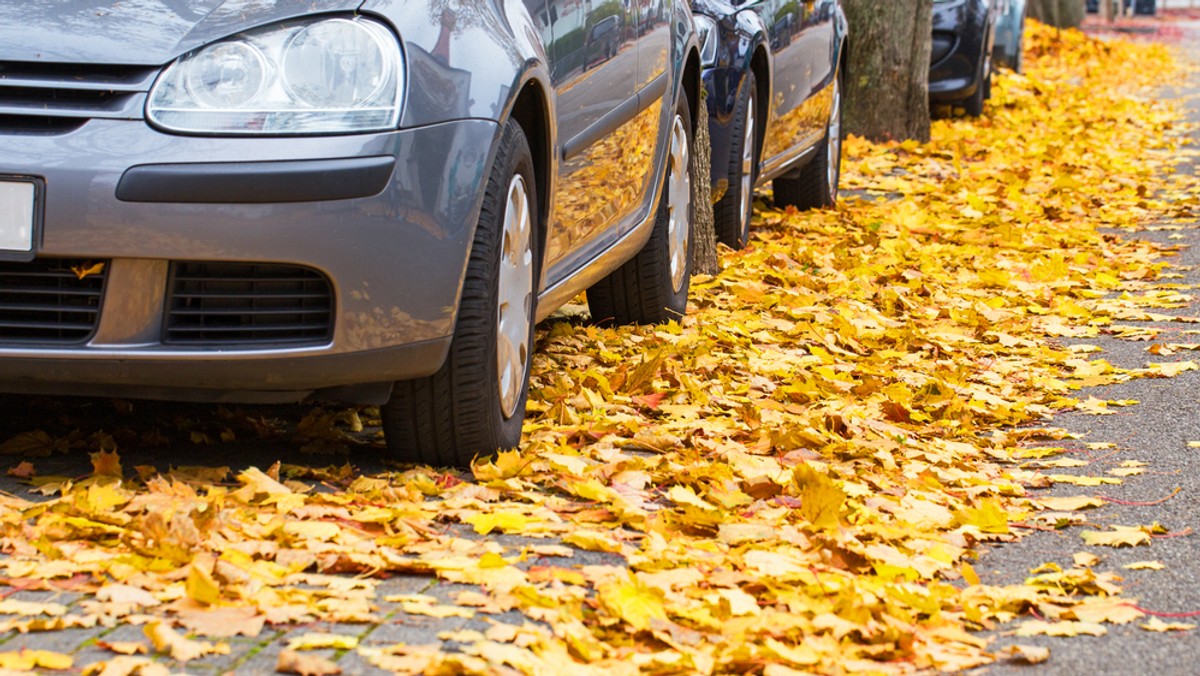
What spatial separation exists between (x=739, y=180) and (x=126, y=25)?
4.37m

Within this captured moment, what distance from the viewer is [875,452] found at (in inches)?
168

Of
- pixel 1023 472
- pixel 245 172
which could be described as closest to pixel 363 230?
pixel 245 172

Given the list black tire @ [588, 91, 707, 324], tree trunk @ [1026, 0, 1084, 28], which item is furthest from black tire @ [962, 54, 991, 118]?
tree trunk @ [1026, 0, 1084, 28]

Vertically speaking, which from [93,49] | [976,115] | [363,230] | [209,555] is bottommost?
[976,115]

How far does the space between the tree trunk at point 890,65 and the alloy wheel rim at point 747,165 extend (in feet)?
15.1

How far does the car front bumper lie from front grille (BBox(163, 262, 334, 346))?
0.07 feet

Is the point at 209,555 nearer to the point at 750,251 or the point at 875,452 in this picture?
the point at 875,452

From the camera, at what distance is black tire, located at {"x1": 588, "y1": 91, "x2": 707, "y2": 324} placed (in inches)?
232

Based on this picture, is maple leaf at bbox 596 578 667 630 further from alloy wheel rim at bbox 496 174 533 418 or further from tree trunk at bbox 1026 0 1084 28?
tree trunk at bbox 1026 0 1084 28

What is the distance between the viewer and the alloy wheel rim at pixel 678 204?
19.9 ft

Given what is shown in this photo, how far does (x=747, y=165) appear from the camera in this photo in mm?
7660

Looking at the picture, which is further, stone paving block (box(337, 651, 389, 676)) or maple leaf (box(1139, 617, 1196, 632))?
maple leaf (box(1139, 617, 1196, 632))

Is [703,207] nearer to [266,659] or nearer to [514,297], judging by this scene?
[514,297]

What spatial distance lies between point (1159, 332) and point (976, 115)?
8.81 meters
